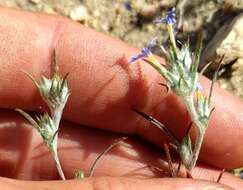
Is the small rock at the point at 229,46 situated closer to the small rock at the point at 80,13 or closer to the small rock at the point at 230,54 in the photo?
the small rock at the point at 230,54

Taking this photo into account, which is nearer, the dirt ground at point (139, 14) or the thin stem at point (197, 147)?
the thin stem at point (197, 147)

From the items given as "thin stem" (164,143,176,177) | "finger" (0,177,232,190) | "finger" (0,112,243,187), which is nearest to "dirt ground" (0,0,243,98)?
"finger" (0,112,243,187)

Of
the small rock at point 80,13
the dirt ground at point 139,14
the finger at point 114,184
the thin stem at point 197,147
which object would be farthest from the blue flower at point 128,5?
the finger at point 114,184

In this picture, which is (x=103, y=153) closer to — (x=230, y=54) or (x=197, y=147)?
(x=197, y=147)

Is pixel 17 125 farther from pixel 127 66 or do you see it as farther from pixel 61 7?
pixel 61 7

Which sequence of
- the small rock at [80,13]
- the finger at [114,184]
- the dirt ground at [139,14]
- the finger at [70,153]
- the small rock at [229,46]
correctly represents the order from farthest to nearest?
1. the small rock at [80,13]
2. the dirt ground at [139,14]
3. the small rock at [229,46]
4. the finger at [70,153]
5. the finger at [114,184]

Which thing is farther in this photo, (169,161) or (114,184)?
(169,161)

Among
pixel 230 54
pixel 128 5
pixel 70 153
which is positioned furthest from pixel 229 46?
pixel 70 153
